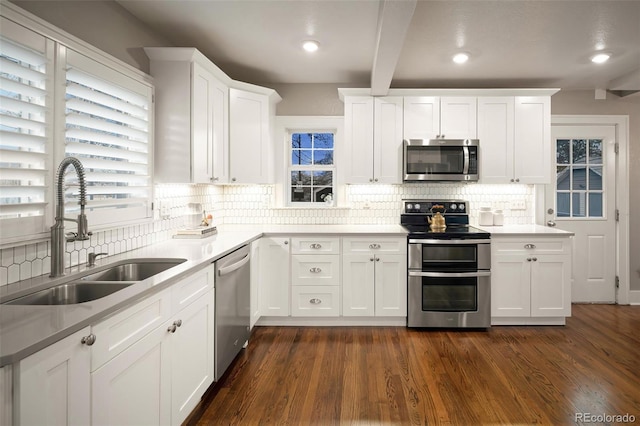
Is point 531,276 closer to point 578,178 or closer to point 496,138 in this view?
point 496,138

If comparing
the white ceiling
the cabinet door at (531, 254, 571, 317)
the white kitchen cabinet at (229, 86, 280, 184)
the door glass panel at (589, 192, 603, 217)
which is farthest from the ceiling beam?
the door glass panel at (589, 192, 603, 217)

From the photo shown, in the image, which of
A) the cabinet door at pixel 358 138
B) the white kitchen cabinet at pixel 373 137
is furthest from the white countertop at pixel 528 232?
the cabinet door at pixel 358 138

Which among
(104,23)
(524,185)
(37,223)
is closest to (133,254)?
(37,223)

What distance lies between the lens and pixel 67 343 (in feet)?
3.60

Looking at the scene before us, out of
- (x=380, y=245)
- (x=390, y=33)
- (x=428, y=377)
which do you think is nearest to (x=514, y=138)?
(x=380, y=245)

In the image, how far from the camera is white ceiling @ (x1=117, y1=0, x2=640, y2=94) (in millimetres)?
2469

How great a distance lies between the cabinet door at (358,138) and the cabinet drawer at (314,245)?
0.78 m

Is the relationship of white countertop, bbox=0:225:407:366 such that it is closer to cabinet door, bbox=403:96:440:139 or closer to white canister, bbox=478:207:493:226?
cabinet door, bbox=403:96:440:139

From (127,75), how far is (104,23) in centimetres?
32

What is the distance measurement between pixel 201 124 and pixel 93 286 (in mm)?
1650

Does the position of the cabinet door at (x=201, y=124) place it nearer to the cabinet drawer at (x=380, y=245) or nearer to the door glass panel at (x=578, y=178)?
the cabinet drawer at (x=380, y=245)

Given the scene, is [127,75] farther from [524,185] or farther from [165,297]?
[524,185]

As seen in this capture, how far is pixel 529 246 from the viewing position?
350cm

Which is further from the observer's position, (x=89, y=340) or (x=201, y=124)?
(x=201, y=124)
